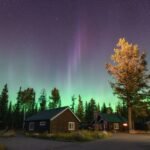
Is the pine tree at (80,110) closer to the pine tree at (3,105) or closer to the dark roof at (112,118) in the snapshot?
the dark roof at (112,118)

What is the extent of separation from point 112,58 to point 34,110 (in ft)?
178

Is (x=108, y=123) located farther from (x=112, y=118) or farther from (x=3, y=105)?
(x=3, y=105)

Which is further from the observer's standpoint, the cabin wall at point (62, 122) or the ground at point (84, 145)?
the cabin wall at point (62, 122)

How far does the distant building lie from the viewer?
2325 inches

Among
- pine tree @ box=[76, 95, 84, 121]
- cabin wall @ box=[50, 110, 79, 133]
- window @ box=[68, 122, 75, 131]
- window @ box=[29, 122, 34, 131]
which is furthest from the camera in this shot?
pine tree @ box=[76, 95, 84, 121]

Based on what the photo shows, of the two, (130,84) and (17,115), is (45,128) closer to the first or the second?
(130,84)

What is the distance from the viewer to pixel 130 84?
4688 cm

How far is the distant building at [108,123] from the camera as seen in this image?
59.1 m

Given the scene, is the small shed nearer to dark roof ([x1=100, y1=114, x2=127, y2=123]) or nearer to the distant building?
the distant building

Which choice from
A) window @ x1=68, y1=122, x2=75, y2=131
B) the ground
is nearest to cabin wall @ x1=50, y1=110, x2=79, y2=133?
window @ x1=68, y1=122, x2=75, y2=131

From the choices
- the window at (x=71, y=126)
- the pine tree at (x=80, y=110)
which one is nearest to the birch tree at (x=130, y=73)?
the window at (x=71, y=126)

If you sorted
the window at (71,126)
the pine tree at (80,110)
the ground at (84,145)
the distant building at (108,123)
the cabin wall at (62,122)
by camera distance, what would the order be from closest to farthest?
1. the ground at (84,145)
2. the cabin wall at (62,122)
3. the window at (71,126)
4. the distant building at (108,123)
5. the pine tree at (80,110)

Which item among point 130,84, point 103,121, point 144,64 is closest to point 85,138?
point 130,84

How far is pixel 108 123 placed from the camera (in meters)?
59.5
